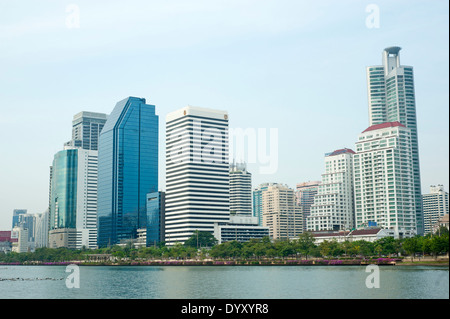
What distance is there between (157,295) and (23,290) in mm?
23845

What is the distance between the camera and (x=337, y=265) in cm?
13662

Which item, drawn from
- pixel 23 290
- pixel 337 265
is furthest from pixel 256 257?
pixel 23 290

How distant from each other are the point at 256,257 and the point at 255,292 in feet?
329

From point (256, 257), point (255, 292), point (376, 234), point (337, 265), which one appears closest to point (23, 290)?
point (255, 292)

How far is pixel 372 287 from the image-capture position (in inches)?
2724
